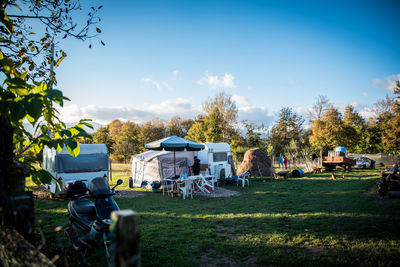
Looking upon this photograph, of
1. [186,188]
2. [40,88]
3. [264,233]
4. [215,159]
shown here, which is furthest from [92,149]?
[40,88]

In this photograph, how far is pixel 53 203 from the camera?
372 inches

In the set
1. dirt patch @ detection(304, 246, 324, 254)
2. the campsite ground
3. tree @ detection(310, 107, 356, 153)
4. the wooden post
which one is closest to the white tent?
the campsite ground

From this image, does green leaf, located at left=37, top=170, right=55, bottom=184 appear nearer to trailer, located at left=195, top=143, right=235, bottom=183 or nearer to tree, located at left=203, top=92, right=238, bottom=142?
trailer, located at left=195, top=143, right=235, bottom=183

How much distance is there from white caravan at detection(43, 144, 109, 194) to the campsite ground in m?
2.00

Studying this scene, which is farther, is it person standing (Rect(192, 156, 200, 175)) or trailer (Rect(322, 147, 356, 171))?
trailer (Rect(322, 147, 356, 171))

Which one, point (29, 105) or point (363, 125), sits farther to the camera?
point (363, 125)

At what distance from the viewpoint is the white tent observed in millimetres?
13302

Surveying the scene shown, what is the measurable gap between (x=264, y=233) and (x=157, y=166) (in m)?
8.93

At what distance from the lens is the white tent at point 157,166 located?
43.6ft

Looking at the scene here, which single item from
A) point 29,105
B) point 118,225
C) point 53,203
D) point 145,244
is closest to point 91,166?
point 53,203

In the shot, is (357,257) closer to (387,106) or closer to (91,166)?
(91,166)

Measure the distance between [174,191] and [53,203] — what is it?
4.87 meters

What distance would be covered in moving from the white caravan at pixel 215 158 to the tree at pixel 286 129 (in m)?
18.7

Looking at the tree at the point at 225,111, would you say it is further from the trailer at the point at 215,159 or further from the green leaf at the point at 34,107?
the green leaf at the point at 34,107
